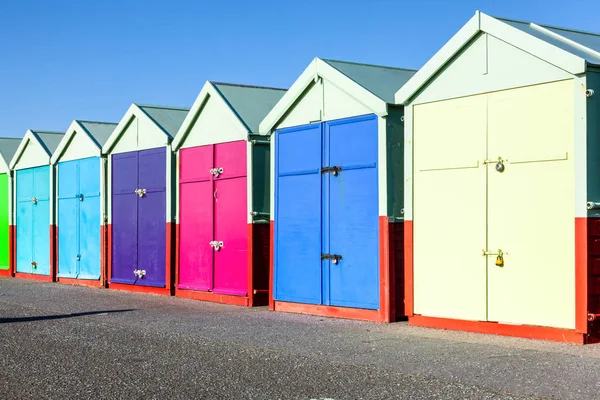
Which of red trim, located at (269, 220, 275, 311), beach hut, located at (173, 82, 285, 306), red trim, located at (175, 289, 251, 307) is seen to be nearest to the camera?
red trim, located at (269, 220, 275, 311)

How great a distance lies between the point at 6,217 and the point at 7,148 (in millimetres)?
2379

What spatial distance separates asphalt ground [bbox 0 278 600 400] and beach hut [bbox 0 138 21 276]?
12.5 meters

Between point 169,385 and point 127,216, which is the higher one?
point 127,216

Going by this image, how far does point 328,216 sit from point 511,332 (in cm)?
397

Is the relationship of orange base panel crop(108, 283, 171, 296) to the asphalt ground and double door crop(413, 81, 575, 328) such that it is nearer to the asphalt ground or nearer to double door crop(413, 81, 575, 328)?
the asphalt ground

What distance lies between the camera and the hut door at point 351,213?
42.6ft

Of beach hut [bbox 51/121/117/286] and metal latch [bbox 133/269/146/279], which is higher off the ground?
beach hut [bbox 51/121/117/286]

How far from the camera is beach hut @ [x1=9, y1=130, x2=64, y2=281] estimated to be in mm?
23453

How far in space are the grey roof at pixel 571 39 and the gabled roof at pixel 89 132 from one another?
1239 centimetres

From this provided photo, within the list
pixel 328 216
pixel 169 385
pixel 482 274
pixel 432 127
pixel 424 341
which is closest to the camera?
pixel 169 385

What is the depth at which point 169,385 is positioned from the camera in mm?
7871

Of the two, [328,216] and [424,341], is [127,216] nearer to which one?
[328,216]

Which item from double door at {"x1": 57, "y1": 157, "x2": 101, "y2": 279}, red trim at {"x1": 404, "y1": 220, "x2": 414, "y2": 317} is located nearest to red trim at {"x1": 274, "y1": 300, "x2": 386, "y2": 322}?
red trim at {"x1": 404, "y1": 220, "x2": 414, "y2": 317}

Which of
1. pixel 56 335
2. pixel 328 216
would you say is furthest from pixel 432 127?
pixel 56 335
